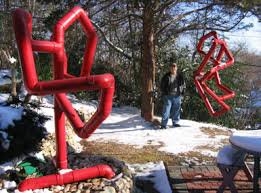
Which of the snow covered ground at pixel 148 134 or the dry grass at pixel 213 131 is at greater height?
the snow covered ground at pixel 148 134

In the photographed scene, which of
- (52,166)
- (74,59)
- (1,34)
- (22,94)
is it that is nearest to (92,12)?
(74,59)

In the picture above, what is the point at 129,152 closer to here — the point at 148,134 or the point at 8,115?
the point at 148,134

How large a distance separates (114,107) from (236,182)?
6.06 meters

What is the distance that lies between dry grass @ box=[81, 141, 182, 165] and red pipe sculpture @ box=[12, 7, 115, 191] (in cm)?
226

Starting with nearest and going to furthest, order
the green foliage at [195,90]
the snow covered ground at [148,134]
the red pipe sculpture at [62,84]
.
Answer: the red pipe sculpture at [62,84], the snow covered ground at [148,134], the green foliage at [195,90]

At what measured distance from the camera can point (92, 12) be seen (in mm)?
10758

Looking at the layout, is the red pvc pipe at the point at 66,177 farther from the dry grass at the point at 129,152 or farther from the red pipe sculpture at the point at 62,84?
the dry grass at the point at 129,152

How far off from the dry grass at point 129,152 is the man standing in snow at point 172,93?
59.4 inches

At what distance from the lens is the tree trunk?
9.59 m

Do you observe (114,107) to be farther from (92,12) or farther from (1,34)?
(1,34)

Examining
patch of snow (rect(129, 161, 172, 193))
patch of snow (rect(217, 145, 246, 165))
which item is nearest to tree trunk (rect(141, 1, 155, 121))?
patch of snow (rect(129, 161, 172, 193))

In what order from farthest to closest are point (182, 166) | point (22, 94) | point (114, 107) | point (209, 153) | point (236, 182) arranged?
point (114, 107) < point (22, 94) < point (209, 153) < point (182, 166) < point (236, 182)

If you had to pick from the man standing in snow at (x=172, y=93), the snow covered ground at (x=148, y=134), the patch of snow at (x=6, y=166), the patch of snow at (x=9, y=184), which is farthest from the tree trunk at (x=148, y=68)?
the patch of snow at (x=9, y=184)

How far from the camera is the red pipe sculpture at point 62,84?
373 cm
